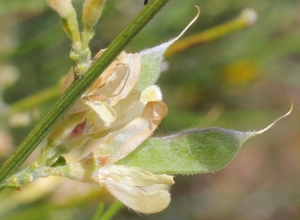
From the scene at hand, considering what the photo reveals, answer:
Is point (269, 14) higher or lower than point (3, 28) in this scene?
lower

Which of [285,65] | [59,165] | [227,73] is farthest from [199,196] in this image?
[59,165]

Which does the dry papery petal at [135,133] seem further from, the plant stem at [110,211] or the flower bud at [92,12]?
the plant stem at [110,211]

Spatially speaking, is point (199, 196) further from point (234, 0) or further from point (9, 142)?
point (9, 142)

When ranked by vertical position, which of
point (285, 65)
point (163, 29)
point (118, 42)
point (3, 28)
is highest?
point (118, 42)

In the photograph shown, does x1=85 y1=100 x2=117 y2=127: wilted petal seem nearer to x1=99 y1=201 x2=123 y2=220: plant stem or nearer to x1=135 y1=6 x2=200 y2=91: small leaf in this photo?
x1=135 y1=6 x2=200 y2=91: small leaf

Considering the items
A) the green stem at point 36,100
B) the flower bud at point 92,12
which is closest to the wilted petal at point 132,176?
the flower bud at point 92,12

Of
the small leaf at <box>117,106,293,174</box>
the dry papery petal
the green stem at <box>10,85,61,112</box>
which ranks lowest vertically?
the green stem at <box>10,85,61,112</box>

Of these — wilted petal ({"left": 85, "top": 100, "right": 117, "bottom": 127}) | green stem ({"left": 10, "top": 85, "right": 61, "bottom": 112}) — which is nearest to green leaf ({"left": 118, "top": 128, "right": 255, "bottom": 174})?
wilted petal ({"left": 85, "top": 100, "right": 117, "bottom": 127})
